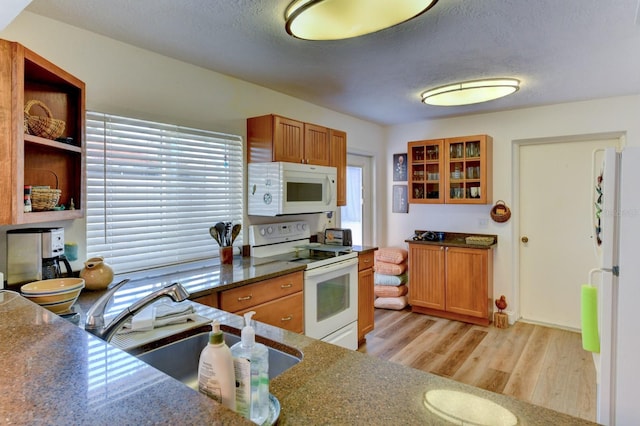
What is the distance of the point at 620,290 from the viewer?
1.84 meters

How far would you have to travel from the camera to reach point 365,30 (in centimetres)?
177

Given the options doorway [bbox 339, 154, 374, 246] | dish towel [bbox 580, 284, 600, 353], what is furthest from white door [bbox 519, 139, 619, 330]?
dish towel [bbox 580, 284, 600, 353]

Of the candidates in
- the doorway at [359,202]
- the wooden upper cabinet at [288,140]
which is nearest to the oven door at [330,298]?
the wooden upper cabinet at [288,140]

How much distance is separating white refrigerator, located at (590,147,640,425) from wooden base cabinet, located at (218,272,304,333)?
1.80 metres

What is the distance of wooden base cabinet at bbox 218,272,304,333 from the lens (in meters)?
2.17

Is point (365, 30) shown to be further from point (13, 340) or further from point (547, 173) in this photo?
point (547, 173)

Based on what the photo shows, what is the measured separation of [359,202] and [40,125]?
11.7 feet

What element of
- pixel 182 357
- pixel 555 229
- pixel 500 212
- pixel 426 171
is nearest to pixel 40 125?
pixel 182 357

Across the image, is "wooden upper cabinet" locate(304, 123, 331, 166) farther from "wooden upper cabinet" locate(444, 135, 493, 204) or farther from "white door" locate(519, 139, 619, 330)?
"white door" locate(519, 139, 619, 330)

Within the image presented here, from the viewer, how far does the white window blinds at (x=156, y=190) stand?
2203mm

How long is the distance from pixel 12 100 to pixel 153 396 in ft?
4.46

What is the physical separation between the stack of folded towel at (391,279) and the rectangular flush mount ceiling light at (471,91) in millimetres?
2037

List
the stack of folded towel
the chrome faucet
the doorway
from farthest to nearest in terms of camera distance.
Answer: the doorway → the stack of folded towel → the chrome faucet

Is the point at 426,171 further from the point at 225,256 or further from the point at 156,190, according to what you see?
the point at 156,190
